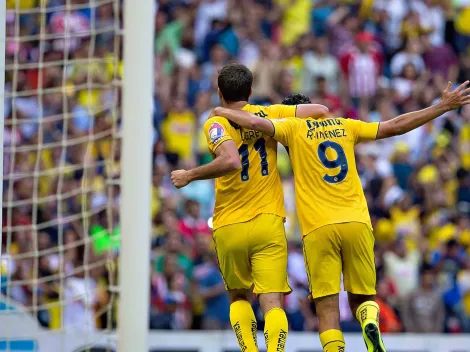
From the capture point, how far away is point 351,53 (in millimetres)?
17750

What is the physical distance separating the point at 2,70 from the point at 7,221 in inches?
114

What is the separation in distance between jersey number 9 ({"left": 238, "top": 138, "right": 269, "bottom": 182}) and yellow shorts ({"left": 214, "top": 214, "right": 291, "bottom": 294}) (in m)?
0.31

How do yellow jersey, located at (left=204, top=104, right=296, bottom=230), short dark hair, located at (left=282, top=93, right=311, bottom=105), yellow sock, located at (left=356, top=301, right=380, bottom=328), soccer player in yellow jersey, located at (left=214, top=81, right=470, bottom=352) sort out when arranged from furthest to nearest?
short dark hair, located at (left=282, top=93, right=311, bottom=105) < yellow jersey, located at (left=204, top=104, right=296, bottom=230) < soccer player in yellow jersey, located at (left=214, top=81, right=470, bottom=352) < yellow sock, located at (left=356, top=301, right=380, bottom=328)

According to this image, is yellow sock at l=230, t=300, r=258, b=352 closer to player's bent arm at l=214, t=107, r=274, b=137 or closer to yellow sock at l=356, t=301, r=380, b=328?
yellow sock at l=356, t=301, r=380, b=328

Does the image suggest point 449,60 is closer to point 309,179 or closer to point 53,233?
point 53,233

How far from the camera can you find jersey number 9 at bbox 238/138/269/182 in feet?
25.2

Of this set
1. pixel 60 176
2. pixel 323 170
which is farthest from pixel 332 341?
pixel 60 176

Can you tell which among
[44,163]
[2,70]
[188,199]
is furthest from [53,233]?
[2,70]

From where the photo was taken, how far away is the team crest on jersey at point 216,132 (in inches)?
293

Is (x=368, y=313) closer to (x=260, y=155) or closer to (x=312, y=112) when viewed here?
(x=260, y=155)

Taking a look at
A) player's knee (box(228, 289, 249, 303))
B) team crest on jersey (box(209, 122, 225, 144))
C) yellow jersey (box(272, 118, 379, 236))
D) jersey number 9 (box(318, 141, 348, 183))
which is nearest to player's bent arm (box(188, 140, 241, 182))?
team crest on jersey (box(209, 122, 225, 144))

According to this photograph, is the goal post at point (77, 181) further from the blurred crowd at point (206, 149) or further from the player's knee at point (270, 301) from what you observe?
the player's knee at point (270, 301)

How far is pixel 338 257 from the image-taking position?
25.0 ft

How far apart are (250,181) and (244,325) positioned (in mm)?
1032
